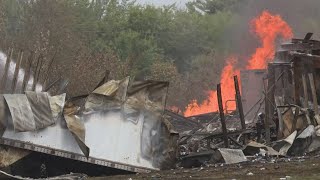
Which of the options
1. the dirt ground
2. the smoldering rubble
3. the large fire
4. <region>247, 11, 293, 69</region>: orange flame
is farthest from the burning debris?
<region>247, 11, 293, 69</region>: orange flame

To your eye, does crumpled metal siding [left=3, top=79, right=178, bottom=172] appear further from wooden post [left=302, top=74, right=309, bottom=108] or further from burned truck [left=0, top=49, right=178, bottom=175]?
wooden post [left=302, top=74, right=309, bottom=108]

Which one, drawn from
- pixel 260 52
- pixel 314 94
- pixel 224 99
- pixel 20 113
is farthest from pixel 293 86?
pixel 260 52

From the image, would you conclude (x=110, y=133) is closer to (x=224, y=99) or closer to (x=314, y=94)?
(x=314, y=94)

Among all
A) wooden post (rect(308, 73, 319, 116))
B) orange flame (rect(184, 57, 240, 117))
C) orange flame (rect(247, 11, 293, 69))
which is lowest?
orange flame (rect(184, 57, 240, 117))

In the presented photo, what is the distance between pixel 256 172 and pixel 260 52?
85.7ft

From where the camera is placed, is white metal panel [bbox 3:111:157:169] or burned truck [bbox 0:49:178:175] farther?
white metal panel [bbox 3:111:157:169]

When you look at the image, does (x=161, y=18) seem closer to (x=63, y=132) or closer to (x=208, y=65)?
(x=208, y=65)

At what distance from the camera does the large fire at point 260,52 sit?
36.3m

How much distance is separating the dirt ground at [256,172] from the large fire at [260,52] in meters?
21.0

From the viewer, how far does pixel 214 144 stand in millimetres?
18062

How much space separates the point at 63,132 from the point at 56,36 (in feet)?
77.7

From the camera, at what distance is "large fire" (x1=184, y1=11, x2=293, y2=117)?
36312mm

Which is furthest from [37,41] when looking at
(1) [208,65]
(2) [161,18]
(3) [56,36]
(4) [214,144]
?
(2) [161,18]

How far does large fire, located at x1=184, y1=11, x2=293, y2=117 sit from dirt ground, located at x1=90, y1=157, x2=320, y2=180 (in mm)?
20979
